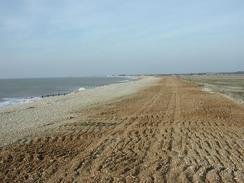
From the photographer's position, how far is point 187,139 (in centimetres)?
1326

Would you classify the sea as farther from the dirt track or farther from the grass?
the dirt track

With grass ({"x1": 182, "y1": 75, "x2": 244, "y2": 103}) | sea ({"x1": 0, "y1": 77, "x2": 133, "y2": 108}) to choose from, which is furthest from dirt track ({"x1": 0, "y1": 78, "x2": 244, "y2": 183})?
sea ({"x1": 0, "y1": 77, "x2": 133, "y2": 108})

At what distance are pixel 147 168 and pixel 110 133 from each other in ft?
17.1

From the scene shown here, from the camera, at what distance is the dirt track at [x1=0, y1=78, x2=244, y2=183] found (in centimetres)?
884

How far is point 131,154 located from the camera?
1088 centimetres

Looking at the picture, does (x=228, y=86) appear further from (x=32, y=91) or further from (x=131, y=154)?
(x=131, y=154)

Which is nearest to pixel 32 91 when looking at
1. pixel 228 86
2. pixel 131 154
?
pixel 228 86

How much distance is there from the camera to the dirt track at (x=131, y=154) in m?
8.84

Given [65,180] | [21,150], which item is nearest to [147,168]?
[65,180]

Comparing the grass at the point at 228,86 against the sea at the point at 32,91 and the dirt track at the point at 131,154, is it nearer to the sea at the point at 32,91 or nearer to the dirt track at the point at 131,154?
the dirt track at the point at 131,154

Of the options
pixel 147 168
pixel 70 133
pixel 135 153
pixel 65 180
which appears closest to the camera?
pixel 65 180

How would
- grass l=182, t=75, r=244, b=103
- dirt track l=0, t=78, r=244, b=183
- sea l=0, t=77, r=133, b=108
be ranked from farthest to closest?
sea l=0, t=77, r=133, b=108, grass l=182, t=75, r=244, b=103, dirt track l=0, t=78, r=244, b=183

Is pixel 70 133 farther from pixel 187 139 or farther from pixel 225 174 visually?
pixel 225 174

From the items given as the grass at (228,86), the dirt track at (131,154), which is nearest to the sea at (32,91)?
the grass at (228,86)
